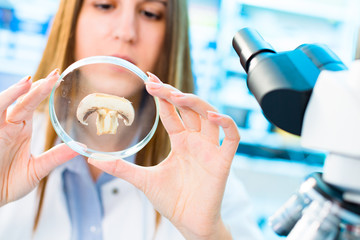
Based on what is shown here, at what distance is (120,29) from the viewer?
38.1 inches

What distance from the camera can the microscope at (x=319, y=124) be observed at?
11.2 inches

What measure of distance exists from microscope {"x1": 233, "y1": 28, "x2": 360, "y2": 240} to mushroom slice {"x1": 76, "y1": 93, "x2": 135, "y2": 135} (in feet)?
1.03

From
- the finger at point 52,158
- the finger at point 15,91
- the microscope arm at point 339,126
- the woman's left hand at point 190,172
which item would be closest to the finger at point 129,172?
the woman's left hand at point 190,172

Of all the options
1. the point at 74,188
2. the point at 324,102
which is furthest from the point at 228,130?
the point at 74,188

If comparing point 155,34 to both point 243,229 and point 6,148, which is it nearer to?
point 6,148

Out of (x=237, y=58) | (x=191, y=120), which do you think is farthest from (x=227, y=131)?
(x=237, y=58)

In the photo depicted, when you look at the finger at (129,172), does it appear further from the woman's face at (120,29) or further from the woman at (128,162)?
the woman's face at (120,29)

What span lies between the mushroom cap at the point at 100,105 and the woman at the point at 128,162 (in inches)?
2.7

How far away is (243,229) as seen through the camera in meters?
1.04

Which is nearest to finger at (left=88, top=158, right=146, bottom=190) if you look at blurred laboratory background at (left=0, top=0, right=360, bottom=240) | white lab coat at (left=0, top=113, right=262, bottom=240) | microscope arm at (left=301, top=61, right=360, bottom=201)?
white lab coat at (left=0, top=113, right=262, bottom=240)

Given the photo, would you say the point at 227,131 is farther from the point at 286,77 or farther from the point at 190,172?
the point at 286,77

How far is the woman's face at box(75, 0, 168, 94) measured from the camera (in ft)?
3.20

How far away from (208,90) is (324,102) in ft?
5.94

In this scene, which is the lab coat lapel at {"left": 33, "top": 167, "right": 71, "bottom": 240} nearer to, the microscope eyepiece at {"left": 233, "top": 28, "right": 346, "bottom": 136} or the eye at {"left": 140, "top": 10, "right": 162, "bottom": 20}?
the eye at {"left": 140, "top": 10, "right": 162, "bottom": 20}
